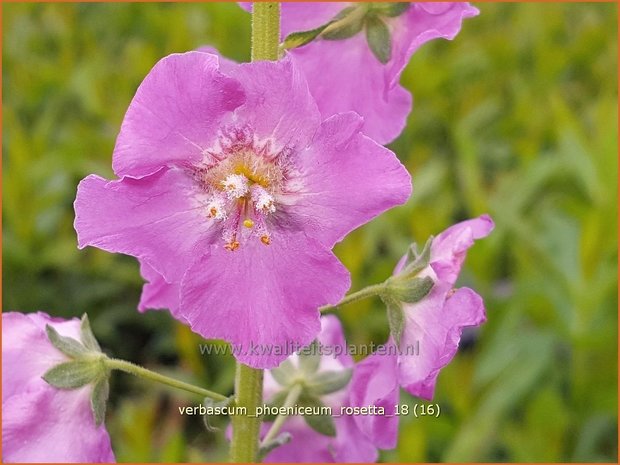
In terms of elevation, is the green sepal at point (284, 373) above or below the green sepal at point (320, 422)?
above

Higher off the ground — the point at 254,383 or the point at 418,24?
the point at 418,24

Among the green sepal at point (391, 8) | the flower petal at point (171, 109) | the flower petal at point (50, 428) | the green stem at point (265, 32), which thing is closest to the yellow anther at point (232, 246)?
the flower petal at point (171, 109)

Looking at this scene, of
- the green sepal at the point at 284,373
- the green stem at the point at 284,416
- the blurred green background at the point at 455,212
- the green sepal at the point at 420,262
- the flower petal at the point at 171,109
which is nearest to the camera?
the flower petal at the point at 171,109

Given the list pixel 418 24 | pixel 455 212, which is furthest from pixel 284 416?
pixel 455 212

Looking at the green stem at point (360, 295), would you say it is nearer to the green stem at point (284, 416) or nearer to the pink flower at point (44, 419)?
the green stem at point (284, 416)

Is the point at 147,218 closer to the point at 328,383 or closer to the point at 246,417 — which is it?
the point at 246,417

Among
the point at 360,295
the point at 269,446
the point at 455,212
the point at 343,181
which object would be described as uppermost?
the point at 455,212

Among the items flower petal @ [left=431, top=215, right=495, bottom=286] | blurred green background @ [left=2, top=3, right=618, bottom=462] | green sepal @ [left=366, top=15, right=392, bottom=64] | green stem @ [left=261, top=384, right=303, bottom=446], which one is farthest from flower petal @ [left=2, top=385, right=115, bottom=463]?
blurred green background @ [left=2, top=3, right=618, bottom=462]
